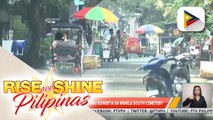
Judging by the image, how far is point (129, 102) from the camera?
573 cm

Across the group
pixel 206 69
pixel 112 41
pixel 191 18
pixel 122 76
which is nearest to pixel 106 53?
pixel 112 41

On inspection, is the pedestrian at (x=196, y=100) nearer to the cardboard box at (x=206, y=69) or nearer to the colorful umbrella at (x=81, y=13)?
the cardboard box at (x=206, y=69)

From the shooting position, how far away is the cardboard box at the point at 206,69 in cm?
554

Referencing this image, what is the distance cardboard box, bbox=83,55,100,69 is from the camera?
219 inches

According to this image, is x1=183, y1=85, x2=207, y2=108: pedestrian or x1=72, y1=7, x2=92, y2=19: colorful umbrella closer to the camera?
x1=72, y1=7, x2=92, y2=19: colorful umbrella

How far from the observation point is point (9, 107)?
5.65 metres

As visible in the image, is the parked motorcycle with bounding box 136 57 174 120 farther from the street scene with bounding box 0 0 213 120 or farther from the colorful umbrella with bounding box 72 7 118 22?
the colorful umbrella with bounding box 72 7 118 22

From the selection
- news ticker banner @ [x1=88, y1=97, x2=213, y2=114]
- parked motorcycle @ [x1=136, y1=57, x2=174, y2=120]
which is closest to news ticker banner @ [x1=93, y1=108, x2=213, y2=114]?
news ticker banner @ [x1=88, y1=97, x2=213, y2=114]

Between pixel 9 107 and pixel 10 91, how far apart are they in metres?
0.20

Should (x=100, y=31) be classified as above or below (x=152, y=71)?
above

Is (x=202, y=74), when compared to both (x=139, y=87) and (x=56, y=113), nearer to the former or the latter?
(x=139, y=87)

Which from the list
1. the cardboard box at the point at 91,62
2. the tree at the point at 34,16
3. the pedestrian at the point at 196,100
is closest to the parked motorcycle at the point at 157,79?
the pedestrian at the point at 196,100

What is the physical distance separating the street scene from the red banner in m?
0.06

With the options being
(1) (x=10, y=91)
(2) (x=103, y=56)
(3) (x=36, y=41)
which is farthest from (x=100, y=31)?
(1) (x=10, y=91)
